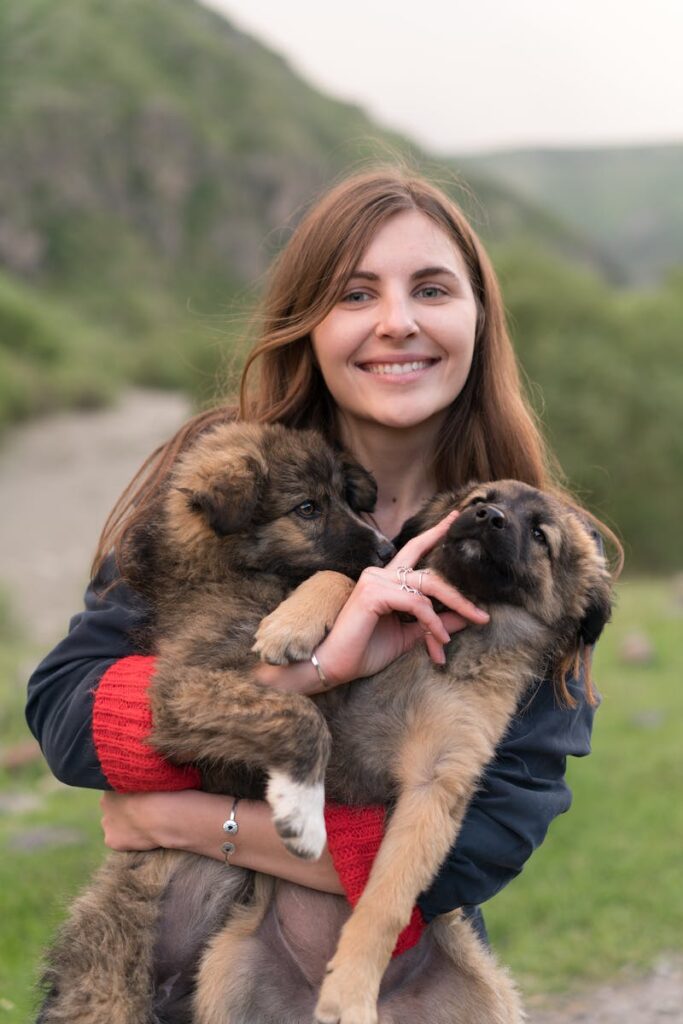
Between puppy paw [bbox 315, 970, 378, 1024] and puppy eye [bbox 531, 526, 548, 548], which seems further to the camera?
puppy eye [bbox 531, 526, 548, 548]

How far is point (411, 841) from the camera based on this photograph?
2988 millimetres

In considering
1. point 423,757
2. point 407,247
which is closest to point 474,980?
point 423,757

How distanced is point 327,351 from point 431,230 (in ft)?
1.89

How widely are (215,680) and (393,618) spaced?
606 millimetres

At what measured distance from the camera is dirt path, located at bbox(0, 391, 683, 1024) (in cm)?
1662

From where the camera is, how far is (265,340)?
4.07 meters

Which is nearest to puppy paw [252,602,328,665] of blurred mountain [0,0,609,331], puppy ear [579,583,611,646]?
puppy ear [579,583,611,646]

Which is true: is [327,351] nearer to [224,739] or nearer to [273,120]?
[224,739]

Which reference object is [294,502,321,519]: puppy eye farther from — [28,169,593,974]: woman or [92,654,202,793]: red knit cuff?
[92,654,202,793]: red knit cuff

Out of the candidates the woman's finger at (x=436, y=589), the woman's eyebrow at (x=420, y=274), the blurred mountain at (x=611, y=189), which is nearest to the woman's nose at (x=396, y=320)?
the woman's eyebrow at (x=420, y=274)

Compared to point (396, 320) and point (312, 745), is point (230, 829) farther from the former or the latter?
point (396, 320)

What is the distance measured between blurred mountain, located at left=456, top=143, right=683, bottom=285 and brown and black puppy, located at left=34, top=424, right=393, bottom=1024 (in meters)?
44.6

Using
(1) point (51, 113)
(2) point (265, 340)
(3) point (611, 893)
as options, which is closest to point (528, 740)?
(2) point (265, 340)

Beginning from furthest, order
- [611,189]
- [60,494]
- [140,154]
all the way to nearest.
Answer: [611,189] → [140,154] → [60,494]
